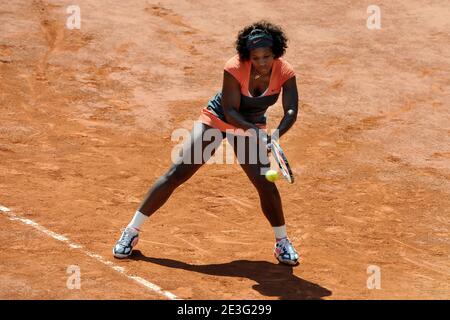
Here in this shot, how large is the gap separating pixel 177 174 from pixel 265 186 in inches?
33.8

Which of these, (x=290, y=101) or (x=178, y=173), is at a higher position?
(x=290, y=101)

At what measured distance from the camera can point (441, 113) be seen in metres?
14.6

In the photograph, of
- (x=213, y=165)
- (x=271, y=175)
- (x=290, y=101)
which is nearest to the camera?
(x=271, y=175)

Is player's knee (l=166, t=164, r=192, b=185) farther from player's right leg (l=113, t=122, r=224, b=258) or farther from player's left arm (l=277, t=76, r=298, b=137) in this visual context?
player's left arm (l=277, t=76, r=298, b=137)

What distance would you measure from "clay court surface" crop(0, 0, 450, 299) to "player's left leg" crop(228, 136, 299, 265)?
0.69 feet

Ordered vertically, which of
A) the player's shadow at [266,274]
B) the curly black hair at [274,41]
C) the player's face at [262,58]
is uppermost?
the curly black hair at [274,41]

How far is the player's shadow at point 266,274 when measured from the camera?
8742mm

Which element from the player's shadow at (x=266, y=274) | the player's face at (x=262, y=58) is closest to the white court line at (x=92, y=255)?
the player's shadow at (x=266, y=274)

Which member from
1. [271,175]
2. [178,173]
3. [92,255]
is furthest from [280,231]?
[92,255]

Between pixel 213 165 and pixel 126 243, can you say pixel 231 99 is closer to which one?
Result: pixel 126 243

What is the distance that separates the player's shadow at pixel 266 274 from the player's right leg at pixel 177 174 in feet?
0.62

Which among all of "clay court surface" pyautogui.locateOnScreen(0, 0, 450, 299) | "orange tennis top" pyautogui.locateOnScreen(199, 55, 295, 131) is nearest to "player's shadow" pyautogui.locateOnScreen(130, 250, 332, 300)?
"clay court surface" pyautogui.locateOnScreen(0, 0, 450, 299)

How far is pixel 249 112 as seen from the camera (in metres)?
9.01

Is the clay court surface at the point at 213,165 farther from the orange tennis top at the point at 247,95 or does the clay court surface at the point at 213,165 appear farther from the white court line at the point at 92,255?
the orange tennis top at the point at 247,95
